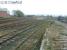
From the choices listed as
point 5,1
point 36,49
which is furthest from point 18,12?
point 36,49

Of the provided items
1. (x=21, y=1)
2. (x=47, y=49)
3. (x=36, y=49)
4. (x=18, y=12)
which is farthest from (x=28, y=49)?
(x=18, y=12)

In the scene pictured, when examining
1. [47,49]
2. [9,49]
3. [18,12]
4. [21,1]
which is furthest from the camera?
[18,12]

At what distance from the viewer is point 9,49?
12.2m

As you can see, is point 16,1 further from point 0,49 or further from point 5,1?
point 0,49

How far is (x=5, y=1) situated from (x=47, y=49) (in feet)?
125

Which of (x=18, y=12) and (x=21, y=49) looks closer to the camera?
(x=21, y=49)

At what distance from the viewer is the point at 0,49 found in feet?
38.3

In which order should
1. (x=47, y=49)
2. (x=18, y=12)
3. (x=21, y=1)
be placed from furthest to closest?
1. (x=18, y=12)
2. (x=21, y=1)
3. (x=47, y=49)

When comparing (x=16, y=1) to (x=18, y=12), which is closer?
(x=16, y=1)

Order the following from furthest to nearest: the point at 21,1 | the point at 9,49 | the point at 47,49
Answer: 1. the point at 21,1
2. the point at 9,49
3. the point at 47,49

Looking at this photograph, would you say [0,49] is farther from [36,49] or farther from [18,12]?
[18,12]

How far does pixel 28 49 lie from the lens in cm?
1216

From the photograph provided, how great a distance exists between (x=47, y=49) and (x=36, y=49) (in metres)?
1.28

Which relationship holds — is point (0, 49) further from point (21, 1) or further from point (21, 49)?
point (21, 1)
